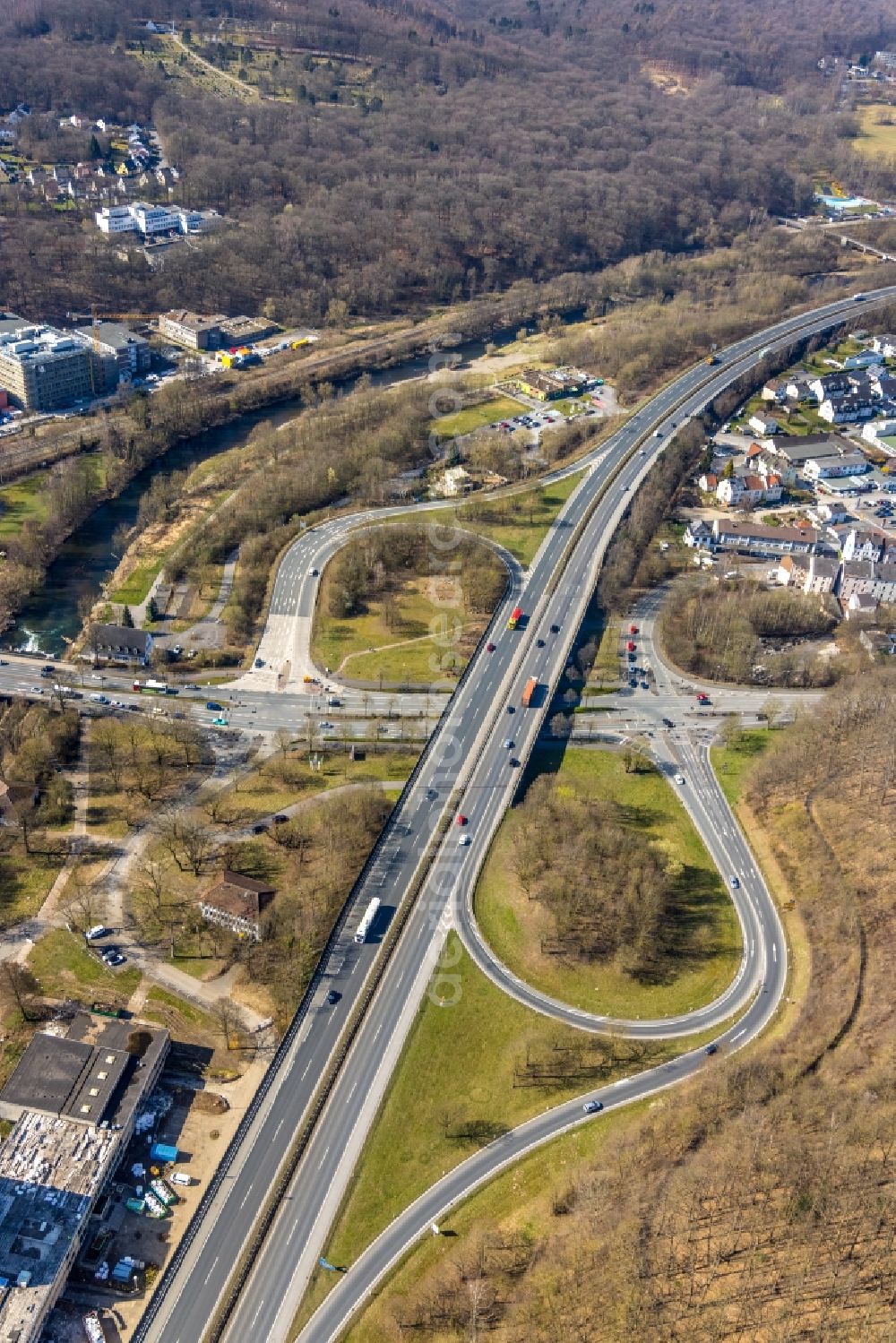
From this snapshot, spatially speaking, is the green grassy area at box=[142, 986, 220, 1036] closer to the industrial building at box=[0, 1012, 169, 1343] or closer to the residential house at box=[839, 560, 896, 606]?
the industrial building at box=[0, 1012, 169, 1343]

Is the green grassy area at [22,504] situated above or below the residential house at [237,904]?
above

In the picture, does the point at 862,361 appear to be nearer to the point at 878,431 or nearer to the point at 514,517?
the point at 878,431

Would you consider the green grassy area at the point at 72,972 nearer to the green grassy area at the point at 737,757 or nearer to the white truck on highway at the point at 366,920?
the white truck on highway at the point at 366,920

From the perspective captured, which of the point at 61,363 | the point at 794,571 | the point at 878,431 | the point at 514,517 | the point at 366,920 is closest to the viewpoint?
the point at 366,920

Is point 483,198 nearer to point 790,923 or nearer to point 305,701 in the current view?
point 305,701

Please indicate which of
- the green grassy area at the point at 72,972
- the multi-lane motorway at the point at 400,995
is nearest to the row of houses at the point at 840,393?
the multi-lane motorway at the point at 400,995

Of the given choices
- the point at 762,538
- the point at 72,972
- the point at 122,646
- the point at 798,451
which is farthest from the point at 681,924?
the point at 798,451
